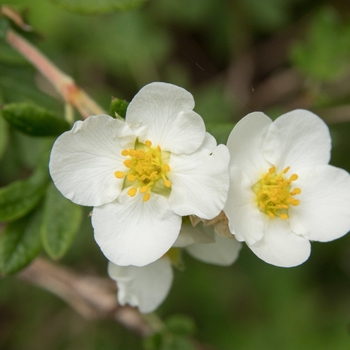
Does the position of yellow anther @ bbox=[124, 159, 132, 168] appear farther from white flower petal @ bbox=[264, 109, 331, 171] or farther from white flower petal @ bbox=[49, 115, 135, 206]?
white flower petal @ bbox=[264, 109, 331, 171]

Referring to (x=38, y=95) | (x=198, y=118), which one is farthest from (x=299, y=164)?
(x=38, y=95)

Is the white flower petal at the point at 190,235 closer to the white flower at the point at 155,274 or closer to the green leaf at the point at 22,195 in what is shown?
the white flower at the point at 155,274

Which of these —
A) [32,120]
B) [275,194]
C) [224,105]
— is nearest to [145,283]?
[275,194]

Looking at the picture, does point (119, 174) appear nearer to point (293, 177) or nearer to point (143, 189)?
point (143, 189)

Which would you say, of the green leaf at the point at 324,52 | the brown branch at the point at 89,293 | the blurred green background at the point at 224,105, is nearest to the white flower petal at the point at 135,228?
the brown branch at the point at 89,293

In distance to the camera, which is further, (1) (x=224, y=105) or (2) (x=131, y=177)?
(1) (x=224, y=105)

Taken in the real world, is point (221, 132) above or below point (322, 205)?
above
